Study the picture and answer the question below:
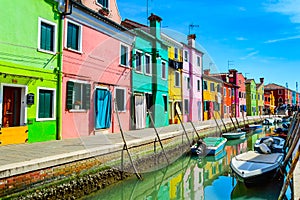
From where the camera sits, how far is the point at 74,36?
462 inches

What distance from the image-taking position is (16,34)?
29.9 ft

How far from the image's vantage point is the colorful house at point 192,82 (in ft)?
84.1

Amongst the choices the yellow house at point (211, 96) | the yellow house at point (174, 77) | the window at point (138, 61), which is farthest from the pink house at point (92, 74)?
the yellow house at point (211, 96)

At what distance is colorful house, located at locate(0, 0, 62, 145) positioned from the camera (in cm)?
881

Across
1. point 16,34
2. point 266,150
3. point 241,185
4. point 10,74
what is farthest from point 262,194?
point 16,34

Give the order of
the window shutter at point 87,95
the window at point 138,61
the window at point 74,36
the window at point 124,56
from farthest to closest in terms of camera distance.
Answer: the window at point 138,61, the window at point 124,56, the window shutter at point 87,95, the window at point 74,36

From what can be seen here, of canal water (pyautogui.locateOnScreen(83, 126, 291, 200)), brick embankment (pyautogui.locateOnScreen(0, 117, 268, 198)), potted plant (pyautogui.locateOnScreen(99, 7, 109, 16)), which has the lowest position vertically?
canal water (pyautogui.locateOnScreen(83, 126, 291, 200))

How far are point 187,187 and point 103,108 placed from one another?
238 inches

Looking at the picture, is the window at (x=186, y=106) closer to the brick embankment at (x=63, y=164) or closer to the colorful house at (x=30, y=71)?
the brick embankment at (x=63, y=164)

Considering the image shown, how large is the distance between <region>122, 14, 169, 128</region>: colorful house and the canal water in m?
5.64

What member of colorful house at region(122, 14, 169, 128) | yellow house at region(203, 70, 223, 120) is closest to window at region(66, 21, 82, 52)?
colorful house at region(122, 14, 169, 128)

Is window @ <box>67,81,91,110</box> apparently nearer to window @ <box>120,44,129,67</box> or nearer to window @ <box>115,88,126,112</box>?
window @ <box>115,88,126,112</box>

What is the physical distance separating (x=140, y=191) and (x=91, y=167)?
2.14m

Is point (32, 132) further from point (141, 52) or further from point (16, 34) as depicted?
point (141, 52)
